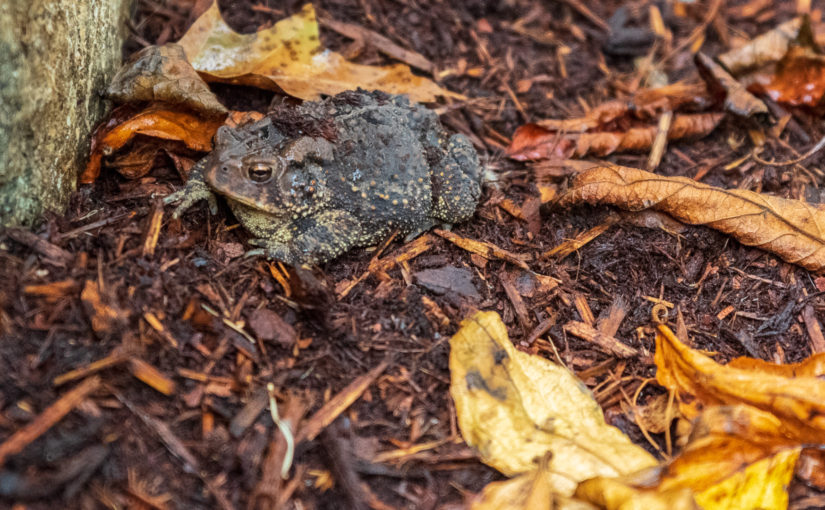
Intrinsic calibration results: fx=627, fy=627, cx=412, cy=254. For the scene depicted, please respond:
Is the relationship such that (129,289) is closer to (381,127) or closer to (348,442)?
(348,442)

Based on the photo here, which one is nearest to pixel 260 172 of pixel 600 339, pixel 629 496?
pixel 600 339

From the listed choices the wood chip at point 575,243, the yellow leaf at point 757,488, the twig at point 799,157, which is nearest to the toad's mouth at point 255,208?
the wood chip at point 575,243

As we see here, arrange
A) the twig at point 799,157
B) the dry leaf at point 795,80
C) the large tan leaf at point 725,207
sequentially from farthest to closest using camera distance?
the dry leaf at point 795,80 → the twig at point 799,157 → the large tan leaf at point 725,207

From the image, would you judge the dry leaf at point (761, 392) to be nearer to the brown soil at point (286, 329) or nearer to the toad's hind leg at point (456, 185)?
the brown soil at point (286, 329)

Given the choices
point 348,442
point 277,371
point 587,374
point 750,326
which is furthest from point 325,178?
point 750,326

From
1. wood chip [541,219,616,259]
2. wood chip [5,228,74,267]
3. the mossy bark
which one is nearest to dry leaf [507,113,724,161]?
wood chip [541,219,616,259]

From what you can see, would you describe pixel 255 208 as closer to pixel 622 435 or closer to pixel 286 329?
pixel 286 329
